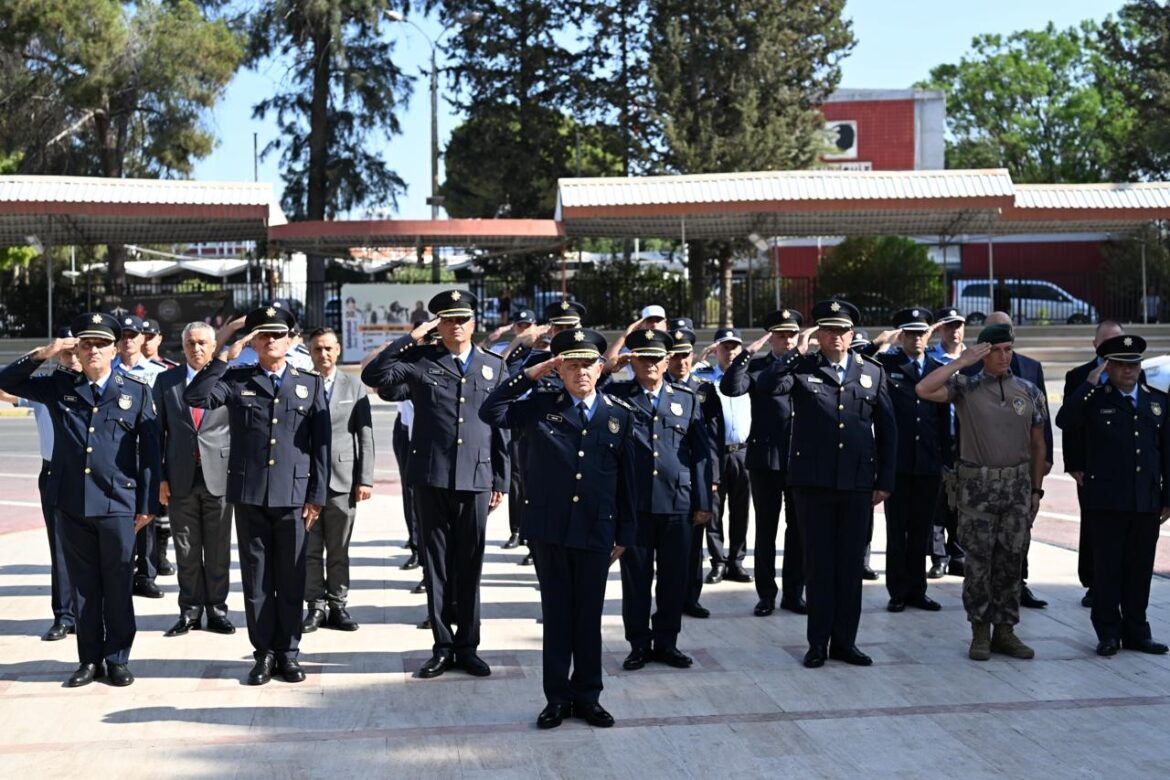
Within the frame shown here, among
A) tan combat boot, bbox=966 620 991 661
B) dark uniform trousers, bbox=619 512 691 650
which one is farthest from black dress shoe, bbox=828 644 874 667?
dark uniform trousers, bbox=619 512 691 650

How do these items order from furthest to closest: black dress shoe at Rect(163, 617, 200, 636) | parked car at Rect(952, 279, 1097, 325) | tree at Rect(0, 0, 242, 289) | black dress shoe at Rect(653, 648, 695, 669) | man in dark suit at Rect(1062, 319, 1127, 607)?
tree at Rect(0, 0, 242, 289) < parked car at Rect(952, 279, 1097, 325) < black dress shoe at Rect(163, 617, 200, 636) < man in dark suit at Rect(1062, 319, 1127, 607) < black dress shoe at Rect(653, 648, 695, 669)

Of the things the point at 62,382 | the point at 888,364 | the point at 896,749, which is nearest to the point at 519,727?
the point at 896,749

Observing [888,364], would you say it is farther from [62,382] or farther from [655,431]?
[62,382]

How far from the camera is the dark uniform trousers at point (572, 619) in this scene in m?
6.76

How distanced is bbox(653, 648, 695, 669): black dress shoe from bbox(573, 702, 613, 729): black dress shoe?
4.06ft

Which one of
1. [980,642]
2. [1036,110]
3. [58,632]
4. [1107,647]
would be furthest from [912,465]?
[1036,110]

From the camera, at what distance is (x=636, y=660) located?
792cm

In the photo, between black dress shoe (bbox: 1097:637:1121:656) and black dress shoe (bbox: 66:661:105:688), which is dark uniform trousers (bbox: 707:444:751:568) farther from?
black dress shoe (bbox: 66:661:105:688)

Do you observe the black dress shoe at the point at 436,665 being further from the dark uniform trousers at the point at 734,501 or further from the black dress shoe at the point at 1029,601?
the black dress shoe at the point at 1029,601

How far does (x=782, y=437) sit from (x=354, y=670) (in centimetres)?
352

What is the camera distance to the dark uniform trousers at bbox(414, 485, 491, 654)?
25.7 feet

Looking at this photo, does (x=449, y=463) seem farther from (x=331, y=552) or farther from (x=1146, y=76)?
(x=1146, y=76)

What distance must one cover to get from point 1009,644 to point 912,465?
1.87 metres

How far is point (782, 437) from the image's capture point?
31.8 ft
